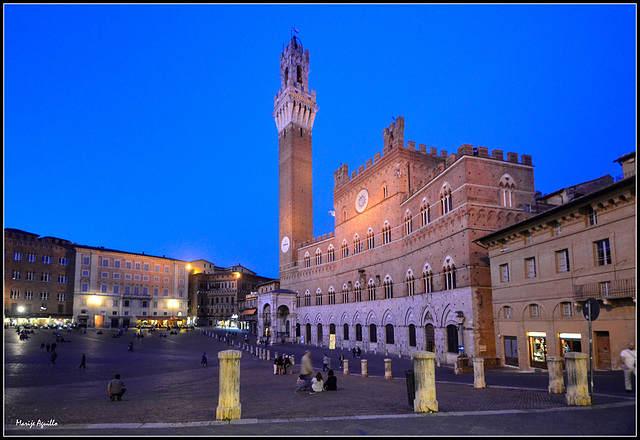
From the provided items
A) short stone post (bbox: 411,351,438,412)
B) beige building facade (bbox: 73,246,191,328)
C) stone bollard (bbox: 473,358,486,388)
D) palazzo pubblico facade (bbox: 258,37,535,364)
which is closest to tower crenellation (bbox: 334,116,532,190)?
palazzo pubblico facade (bbox: 258,37,535,364)

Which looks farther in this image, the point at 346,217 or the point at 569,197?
the point at 346,217

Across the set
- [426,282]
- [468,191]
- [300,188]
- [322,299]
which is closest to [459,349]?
[426,282]

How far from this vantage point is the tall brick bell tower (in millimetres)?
69438

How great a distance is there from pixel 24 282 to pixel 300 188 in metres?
47.3

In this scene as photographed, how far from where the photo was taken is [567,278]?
21281mm

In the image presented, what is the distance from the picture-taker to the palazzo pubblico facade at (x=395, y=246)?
29.9m

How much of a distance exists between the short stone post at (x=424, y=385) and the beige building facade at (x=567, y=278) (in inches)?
430

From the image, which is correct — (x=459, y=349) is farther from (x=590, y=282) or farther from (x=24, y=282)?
(x=24, y=282)

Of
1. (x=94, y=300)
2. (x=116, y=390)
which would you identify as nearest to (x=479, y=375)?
(x=116, y=390)

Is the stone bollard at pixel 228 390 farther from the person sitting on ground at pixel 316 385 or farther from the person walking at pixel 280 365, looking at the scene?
the person walking at pixel 280 365

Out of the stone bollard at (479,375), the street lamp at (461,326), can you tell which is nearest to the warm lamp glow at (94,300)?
the street lamp at (461,326)

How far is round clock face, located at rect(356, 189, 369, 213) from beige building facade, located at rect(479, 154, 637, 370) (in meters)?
21.0

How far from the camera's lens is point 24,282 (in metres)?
71.3

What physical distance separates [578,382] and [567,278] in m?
11.4
